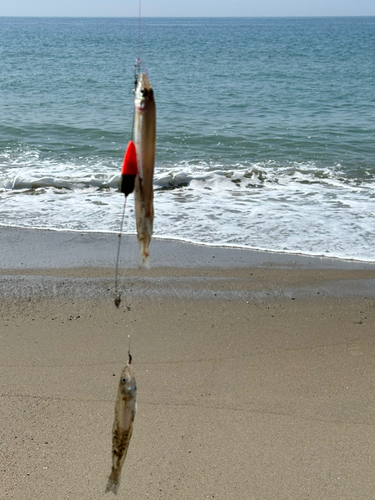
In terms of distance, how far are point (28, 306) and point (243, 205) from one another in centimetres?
509

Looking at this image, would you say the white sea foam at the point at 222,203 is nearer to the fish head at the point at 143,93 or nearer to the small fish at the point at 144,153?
the small fish at the point at 144,153

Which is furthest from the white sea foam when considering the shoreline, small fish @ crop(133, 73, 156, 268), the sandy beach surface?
small fish @ crop(133, 73, 156, 268)

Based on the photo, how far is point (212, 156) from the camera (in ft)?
50.3

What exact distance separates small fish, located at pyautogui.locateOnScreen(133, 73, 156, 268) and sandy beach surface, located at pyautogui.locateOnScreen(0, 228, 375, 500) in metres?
2.75

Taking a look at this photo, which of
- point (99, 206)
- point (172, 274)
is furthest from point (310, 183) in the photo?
point (172, 274)

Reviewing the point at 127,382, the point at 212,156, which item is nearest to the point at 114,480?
the point at 127,382

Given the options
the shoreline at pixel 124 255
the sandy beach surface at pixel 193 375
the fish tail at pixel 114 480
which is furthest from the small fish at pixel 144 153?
the shoreline at pixel 124 255

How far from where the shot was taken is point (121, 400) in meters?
1.72

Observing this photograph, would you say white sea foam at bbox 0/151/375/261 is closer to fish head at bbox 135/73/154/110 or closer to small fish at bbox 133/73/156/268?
small fish at bbox 133/73/156/268

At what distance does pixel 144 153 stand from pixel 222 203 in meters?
9.12

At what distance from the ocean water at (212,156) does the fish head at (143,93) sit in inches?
272

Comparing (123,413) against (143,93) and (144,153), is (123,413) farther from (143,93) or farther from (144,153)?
(143,93)

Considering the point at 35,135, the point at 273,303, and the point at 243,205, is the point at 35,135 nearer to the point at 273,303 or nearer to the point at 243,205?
the point at 243,205

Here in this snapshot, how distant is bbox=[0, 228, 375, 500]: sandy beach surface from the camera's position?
3.79 meters
